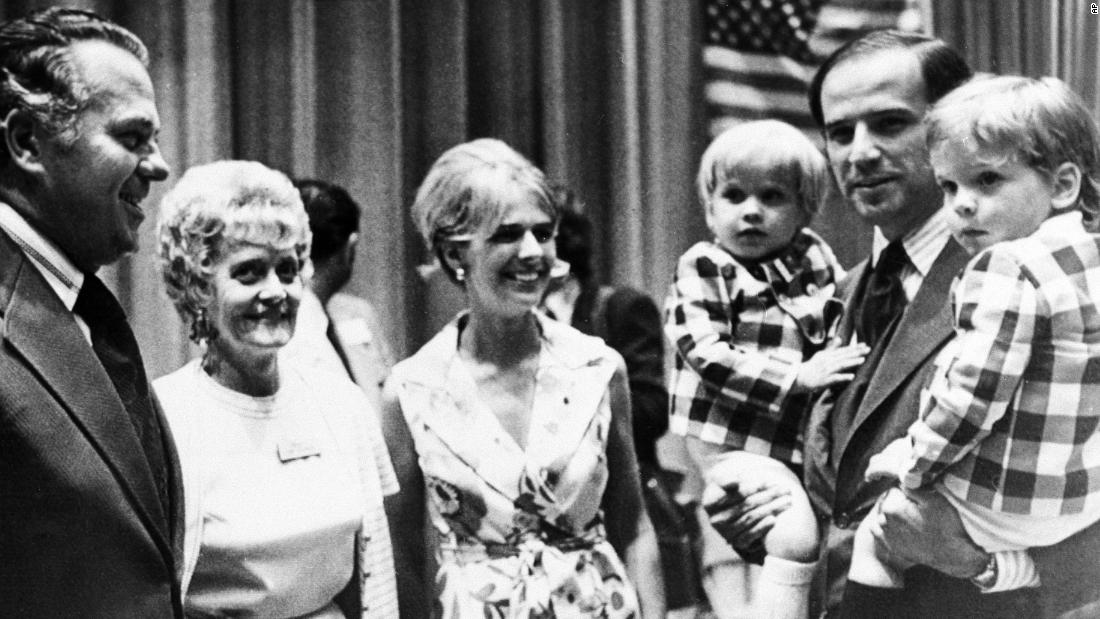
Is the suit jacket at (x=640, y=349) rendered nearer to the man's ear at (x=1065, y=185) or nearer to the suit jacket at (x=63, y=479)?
the man's ear at (x=1065, y=185)

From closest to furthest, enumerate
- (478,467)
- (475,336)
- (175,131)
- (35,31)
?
(35,31)
(478,467)
(475,336)
(175,131)

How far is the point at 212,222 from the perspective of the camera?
210cm

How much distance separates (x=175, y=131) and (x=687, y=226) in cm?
168

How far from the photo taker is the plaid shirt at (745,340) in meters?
2.50

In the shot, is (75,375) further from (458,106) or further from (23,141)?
(458,106)

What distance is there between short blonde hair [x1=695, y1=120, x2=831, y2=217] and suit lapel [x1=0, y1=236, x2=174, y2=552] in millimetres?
1476

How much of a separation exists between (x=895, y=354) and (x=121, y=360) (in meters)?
1.31

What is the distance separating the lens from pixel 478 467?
7.65ft

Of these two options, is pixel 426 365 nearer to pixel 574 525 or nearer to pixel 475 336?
pixel 475 336

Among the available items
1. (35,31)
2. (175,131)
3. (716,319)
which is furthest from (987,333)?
(175,131)

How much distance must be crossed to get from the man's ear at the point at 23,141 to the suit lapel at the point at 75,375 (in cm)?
13

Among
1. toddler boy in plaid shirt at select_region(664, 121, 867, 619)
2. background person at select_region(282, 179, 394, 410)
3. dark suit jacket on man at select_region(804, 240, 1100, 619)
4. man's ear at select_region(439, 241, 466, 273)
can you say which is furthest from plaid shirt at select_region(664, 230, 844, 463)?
background person at select_region(282, 179, 394, 410)

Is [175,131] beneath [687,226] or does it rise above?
above

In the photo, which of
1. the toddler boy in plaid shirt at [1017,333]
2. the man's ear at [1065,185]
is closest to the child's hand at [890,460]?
the toddler boy in plaid shirt at [1017,333]
